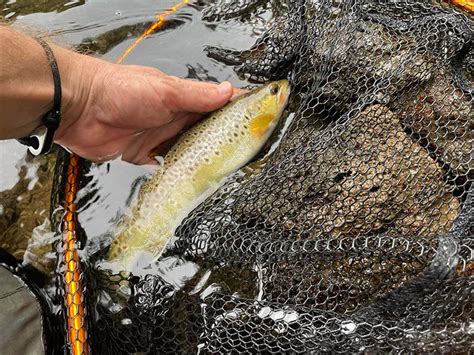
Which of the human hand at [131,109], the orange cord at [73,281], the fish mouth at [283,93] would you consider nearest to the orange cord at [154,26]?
the human hand at [131,109]

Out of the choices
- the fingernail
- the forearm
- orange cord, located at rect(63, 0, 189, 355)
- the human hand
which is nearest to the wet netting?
orange cord, located at rect(63, 0, 189, 355)

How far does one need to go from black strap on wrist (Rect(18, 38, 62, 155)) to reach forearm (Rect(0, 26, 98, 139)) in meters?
0.02

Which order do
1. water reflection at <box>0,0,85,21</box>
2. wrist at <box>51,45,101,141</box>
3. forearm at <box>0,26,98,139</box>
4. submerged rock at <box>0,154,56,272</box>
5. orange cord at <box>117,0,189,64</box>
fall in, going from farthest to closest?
water reflection at <box>0,0,85,21</box> → orange cord at <box>117,0,189,64</box> → submerged rock at <box>0,154,56,272</box> → wrist at <box>51,45,101,141</box> → forearm at <box>0,26,98,139</box>

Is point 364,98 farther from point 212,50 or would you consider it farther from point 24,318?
point 24,318

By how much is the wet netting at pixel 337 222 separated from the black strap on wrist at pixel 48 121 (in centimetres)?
32

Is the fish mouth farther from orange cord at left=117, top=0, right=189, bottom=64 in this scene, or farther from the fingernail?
orange cord at left=117, top=0, right=189, bottom=64

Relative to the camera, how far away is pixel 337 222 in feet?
7.04

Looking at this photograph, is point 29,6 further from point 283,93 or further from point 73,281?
point 73,281

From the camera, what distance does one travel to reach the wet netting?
188 centimetres

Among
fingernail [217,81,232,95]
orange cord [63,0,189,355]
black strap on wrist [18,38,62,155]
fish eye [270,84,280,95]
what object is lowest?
orange cord [63,0,189,355]

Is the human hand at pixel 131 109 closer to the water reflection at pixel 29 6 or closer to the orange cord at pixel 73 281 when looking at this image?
Result: the orange cord at pixel 73 281

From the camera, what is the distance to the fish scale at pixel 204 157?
2.46 meters

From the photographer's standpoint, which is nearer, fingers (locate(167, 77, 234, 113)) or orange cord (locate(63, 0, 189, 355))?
orange cord (locate(63, 0, 189, 355))

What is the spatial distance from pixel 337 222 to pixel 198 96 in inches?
36.7
